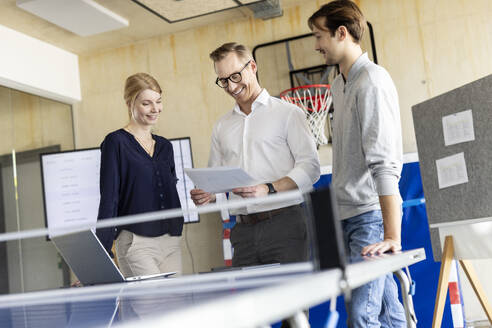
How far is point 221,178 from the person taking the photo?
1.71m

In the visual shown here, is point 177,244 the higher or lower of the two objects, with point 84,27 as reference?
lower

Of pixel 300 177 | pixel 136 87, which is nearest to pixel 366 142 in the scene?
pixel 300 177

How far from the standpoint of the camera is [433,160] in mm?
2238

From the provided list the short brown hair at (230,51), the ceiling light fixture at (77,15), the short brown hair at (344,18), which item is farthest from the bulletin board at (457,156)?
the ceiling light fixture at (77,15)

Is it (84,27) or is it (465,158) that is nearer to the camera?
(465,158)

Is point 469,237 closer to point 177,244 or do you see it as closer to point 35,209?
point 177,244

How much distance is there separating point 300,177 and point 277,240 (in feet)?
0.74

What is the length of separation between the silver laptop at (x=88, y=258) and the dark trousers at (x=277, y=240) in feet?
1.25

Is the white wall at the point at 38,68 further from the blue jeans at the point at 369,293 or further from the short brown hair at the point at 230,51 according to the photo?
the blue jeans at the point at 369,293

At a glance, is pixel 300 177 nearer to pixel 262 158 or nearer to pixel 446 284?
pixel 262 158

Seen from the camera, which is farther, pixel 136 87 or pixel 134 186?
pixel 136 87

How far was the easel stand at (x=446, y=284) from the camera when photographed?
1.96 m

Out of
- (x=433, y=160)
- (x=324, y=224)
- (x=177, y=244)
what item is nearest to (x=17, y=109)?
(x=177, y=244)

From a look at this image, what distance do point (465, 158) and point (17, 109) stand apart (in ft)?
11.9
